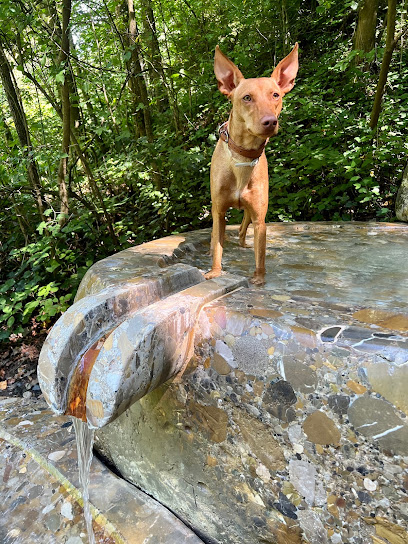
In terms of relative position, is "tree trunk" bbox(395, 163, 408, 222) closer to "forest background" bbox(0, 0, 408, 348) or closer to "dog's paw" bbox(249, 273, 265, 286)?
"forest background" bbox(0, 0, 408, 348)

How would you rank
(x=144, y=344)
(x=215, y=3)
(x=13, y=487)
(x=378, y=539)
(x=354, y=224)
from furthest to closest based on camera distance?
(x=215, y=3)
(x=354, y=224)
(x=13, y=487)
(x=144, y=344)
(x=378, y=539)

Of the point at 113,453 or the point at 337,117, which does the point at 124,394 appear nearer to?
the point at 113,453

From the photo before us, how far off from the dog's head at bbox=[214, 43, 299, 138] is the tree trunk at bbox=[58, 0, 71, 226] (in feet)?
7.33

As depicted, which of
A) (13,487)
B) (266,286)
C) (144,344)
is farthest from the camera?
(13,487)

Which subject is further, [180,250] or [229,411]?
[180,250]

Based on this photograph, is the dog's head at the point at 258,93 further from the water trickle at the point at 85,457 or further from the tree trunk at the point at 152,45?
the tree trunk at the point at 152,45

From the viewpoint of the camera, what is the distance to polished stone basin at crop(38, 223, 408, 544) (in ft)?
3.40

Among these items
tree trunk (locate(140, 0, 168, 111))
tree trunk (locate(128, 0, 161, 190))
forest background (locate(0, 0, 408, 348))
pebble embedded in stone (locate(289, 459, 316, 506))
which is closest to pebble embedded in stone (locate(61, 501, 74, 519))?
pebble embedded in stone (locate(289, 459, 316, 506))

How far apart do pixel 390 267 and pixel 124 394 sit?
1.66 metres

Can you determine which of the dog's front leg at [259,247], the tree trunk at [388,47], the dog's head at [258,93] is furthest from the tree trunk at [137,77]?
the dog's front leg at [259,247]

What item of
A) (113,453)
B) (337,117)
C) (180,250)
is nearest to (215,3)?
(337,117)

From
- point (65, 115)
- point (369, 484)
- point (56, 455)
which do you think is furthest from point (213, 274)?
point (65, 115)

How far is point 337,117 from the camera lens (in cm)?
471

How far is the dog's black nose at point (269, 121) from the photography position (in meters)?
1.45
